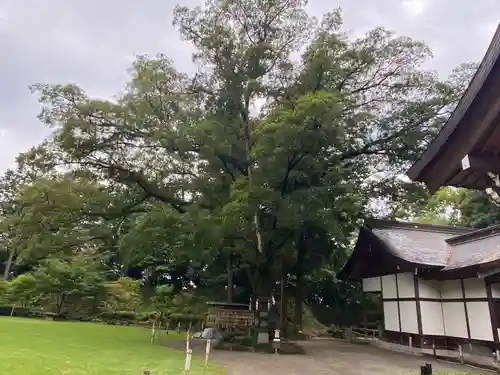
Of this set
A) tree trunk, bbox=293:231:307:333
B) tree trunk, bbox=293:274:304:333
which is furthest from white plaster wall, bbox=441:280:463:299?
tree trunk, bbox=293:274:304:333

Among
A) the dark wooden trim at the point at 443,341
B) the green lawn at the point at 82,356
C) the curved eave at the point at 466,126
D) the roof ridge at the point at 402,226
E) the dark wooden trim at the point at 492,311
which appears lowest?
the green lawn at the point at 82,356

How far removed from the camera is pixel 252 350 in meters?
12.1

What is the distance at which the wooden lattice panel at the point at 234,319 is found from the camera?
13164 millimetres

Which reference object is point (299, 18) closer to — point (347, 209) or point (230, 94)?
point (230, 94)

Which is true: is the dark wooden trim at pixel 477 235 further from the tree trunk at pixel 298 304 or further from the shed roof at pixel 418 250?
the tree trunk at pixel 298 304

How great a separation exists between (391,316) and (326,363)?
17.5ft

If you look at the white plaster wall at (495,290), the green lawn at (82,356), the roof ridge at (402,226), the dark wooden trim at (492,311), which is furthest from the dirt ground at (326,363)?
the roof ridge at (402,226)

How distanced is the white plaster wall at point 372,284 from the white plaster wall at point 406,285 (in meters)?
1.58

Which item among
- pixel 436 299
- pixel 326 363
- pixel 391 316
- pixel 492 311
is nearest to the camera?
pixel 326 363

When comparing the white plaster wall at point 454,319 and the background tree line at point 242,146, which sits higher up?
the background tree line at point 242,146

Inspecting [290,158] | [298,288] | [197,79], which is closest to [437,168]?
[290,158]

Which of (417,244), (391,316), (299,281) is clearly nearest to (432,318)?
(391,316)

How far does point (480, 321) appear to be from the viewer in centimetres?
1116

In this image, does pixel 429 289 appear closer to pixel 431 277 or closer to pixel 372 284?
pixel 431 277
